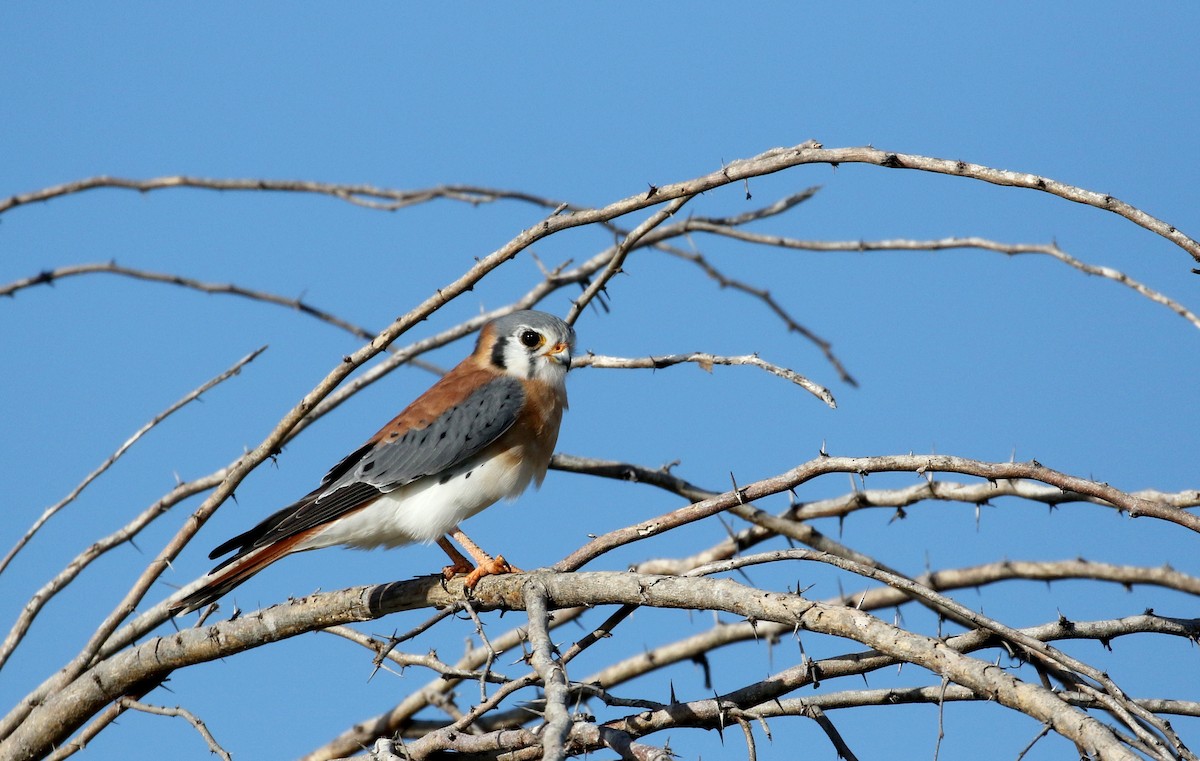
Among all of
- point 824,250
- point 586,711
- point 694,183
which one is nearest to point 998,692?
point 586,711

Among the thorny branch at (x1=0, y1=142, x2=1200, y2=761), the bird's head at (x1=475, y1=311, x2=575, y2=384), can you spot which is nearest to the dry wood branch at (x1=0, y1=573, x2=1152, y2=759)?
the thorny branch at (x1=0, y1=142, x2=1200, y2=761)

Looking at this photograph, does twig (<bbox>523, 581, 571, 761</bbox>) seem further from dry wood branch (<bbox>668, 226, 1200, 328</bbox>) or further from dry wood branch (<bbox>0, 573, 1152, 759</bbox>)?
dry wood branch (<bbox>668, 226, 1200, 328</bbox>)

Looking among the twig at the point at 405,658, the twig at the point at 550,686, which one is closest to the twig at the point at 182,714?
the twig at the point at 405,658

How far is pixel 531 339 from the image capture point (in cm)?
566

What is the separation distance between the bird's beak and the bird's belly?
0.53 m

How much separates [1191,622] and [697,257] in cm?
314

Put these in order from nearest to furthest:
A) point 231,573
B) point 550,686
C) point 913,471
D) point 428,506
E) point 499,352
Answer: point 550,686 → point 913,471 → point 231,573 → point 428,506 → point 499,352

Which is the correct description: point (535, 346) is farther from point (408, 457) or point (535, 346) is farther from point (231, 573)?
point (231, 573)

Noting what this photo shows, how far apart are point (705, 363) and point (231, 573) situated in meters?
2.04

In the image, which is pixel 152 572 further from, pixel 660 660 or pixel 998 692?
pixel 998 692

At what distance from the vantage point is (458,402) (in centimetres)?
544

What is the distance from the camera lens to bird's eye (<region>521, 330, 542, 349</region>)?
5637 mm

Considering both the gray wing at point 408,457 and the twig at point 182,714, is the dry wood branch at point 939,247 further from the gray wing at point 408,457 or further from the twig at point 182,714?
the twig at point 182,714

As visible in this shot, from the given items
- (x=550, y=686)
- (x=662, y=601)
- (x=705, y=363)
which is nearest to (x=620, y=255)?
(x=705, y=363)
